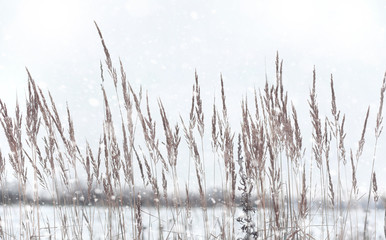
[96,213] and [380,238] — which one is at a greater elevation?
[96,213]

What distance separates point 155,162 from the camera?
2068mm

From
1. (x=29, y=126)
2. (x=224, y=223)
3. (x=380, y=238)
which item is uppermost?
(x=29, y=126)

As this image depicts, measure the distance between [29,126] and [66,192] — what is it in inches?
21.6

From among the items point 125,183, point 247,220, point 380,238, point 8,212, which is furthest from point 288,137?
point 380,238

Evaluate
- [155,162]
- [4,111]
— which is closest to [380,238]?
[155,162]

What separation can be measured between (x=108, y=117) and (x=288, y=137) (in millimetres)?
870

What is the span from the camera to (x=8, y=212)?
8.36 feet

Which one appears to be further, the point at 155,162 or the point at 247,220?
the point at 155,162

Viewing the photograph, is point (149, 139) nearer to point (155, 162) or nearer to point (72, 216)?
point (155, 162)

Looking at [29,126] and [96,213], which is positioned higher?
[29,126]

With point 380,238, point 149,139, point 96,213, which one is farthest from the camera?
point 380,238

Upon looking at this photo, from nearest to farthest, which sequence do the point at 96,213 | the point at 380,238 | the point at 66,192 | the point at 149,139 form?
1. the point at 149,139
2. the point at 66,192
3. the point at 96,213
4. the point at 380,238

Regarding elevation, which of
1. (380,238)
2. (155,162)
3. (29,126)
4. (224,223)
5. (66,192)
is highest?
(29,126)

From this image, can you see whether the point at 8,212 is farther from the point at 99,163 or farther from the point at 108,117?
the point at 108,117
